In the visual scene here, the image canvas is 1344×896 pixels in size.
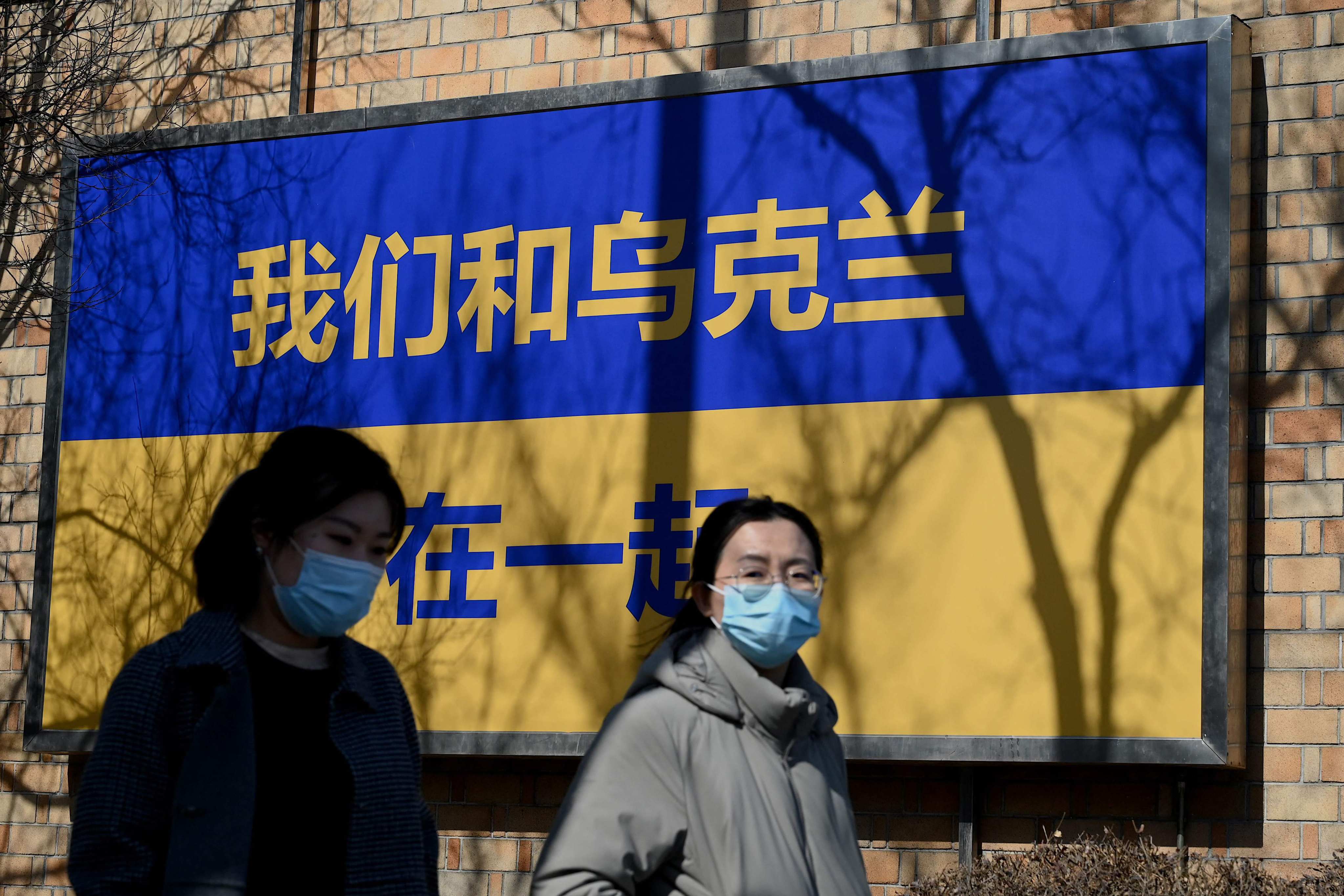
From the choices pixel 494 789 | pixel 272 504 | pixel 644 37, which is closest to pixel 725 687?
pixel 272 504

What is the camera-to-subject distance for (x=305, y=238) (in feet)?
19.5

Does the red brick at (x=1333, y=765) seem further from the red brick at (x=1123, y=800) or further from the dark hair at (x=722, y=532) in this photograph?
the dark hair at (x=722, y=532)

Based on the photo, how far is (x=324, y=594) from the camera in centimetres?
246

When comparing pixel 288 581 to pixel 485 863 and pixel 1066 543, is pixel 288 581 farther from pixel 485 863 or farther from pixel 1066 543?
pixel 485 863

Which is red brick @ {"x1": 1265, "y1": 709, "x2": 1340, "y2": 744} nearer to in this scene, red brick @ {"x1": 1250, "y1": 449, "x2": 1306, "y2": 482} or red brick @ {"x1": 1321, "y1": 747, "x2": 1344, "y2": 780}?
red brick @ {"x1": 1321, "y1": 747, "x2": 1344, "y2": 780}

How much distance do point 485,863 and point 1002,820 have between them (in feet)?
5.72

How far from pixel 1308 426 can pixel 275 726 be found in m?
3.48

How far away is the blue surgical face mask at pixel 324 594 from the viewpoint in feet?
8.08

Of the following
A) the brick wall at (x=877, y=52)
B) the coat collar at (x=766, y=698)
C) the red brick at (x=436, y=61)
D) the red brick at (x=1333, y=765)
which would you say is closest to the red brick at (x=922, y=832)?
the brick wall at (x=877, y=52)

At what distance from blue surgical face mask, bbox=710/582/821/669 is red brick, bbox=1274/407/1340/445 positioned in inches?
98.3

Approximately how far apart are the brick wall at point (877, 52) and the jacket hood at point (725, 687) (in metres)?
2.36

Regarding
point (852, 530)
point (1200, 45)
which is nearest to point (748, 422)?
point (852, 530)

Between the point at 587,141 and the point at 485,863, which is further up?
the point at 587,141

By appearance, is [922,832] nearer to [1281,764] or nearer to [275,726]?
[1281,764]
